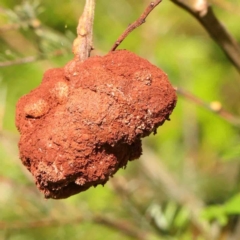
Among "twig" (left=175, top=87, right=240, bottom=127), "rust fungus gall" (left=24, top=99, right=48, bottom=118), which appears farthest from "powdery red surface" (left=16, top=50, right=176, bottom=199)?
"twig" (left=175, top=87, right=240, bottom=127)

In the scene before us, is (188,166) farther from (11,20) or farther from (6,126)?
(11,20)

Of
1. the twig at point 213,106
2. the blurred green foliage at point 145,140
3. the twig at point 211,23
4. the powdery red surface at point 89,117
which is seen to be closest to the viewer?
the powdery red surface at point 89,117

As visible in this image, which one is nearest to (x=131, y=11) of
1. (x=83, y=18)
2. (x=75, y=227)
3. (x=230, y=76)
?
(x=230, y=76)

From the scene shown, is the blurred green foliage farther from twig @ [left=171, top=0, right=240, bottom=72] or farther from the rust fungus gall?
the rust fungus gall

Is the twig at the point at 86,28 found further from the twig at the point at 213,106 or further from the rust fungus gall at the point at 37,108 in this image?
the twig at the point at 213,106

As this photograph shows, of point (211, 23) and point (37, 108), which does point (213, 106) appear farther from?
point (37, 108)

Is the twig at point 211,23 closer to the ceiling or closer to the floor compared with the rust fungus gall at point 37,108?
closer to the ceiling

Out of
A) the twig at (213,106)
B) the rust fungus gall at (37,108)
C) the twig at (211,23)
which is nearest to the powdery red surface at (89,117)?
the rust fungus gall at (37,108)
